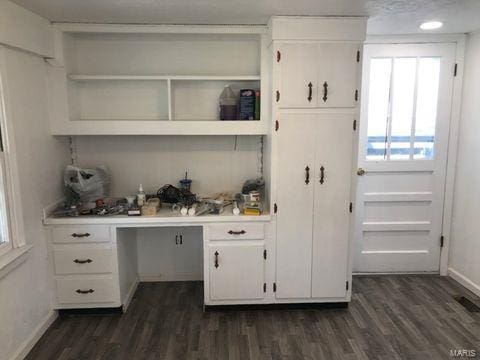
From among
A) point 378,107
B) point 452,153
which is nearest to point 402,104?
point 378,107

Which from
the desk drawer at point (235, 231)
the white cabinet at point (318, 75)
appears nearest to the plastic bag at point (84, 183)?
the desk drawer at point (235, 231)

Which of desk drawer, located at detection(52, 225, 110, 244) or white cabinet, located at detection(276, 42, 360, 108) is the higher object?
white cabinet, located at detection(276, 42, 360, 108)

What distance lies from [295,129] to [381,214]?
4.80 ft

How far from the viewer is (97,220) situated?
2.69m

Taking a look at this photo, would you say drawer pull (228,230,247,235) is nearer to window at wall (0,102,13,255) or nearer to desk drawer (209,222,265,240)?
desk drawer (209,222,265,240)

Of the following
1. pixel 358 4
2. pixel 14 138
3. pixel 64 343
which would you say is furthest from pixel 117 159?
pixel 358 4

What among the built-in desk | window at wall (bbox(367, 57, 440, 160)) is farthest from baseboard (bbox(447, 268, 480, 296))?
the built-in desk

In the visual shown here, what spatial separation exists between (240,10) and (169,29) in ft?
2.15

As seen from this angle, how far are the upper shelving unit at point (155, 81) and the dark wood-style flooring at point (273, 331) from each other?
1477mm

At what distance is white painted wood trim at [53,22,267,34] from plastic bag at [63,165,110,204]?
110 cm

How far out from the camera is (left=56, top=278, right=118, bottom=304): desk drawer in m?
2.75

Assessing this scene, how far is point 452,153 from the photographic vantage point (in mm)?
3352

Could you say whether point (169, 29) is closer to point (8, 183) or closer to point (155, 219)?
point (155, 219)

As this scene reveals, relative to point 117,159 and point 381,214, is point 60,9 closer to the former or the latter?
point 117,159
